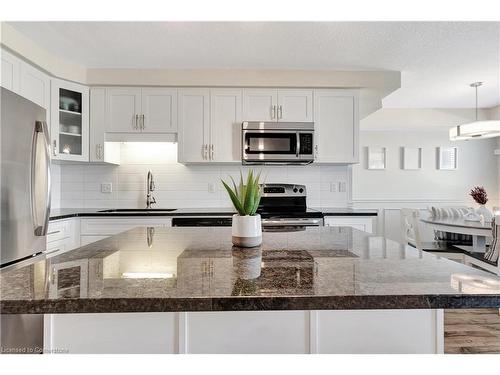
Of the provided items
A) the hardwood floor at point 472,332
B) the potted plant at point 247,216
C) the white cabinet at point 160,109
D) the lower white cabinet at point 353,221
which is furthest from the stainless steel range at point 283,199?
the potted plant at point 247,216

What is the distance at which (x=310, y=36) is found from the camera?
251 cm

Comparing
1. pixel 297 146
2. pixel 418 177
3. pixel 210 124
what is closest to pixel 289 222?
pixel 297 146

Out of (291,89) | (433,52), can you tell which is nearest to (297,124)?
(291,89)

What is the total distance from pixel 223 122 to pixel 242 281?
2.65 meters

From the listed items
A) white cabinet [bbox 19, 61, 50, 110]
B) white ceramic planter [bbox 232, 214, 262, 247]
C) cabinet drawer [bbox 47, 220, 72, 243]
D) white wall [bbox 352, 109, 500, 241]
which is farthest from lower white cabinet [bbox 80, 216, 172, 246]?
white wall [bbox 352, 109, 500, 241]

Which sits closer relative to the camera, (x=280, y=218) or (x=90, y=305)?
(x=90, y=305)

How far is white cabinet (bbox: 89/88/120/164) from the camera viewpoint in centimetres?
316

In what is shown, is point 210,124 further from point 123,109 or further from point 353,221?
point 353,221

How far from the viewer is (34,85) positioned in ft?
8.89

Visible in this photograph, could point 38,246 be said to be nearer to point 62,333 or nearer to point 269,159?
point 62,333

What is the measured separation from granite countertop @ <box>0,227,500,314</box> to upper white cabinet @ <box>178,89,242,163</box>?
214 cm

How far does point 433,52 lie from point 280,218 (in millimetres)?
2093

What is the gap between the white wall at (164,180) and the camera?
136 inches
